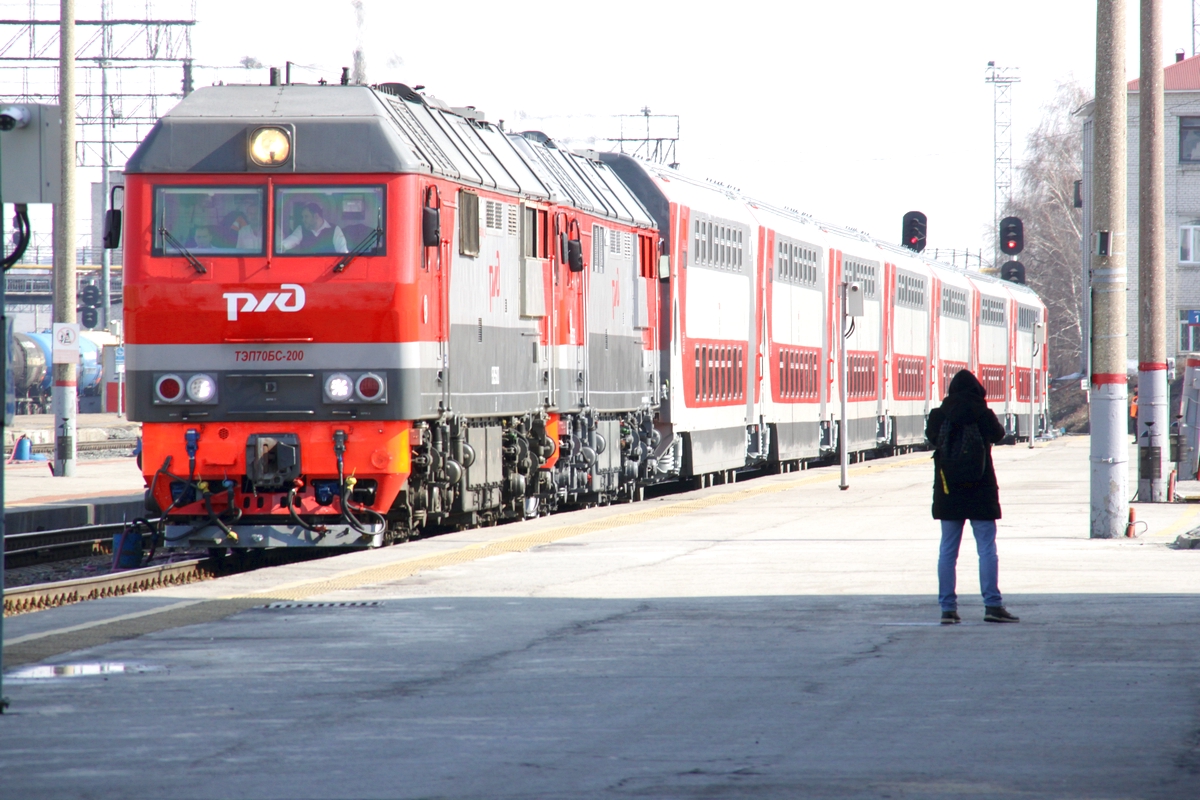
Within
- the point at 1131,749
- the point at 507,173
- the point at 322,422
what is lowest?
the point at 1131,749

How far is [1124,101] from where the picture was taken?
53.9 feet

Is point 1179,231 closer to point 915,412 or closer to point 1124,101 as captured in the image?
point 915,412

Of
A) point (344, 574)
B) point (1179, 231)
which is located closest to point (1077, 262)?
point (1179, 231)

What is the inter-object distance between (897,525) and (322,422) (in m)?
6.04

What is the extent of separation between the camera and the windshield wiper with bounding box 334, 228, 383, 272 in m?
14.3

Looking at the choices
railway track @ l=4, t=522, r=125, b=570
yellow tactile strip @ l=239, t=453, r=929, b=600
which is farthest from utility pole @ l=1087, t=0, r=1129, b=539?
railway track @ l=4, t=522, r=125, b=570

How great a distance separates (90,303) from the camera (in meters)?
64.9

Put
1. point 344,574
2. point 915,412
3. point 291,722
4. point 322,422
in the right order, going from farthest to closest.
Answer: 1. point 915,412
2. point 322,422
3. point 344,574
4. point 291,722

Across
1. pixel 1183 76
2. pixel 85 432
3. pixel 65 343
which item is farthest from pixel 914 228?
pixel 65 343

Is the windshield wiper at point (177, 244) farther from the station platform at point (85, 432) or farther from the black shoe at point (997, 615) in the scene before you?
the station platform at point (85, 432)

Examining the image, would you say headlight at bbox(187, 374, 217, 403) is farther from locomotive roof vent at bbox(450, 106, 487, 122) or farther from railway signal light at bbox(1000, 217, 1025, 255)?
railway signal light at bbox(1000, 217, 1025, 255)

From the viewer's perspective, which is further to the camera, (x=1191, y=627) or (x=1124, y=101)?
(x=1124, y=101)

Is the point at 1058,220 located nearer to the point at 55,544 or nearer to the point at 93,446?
the point at 93,446

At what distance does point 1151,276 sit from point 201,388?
1183 cm
